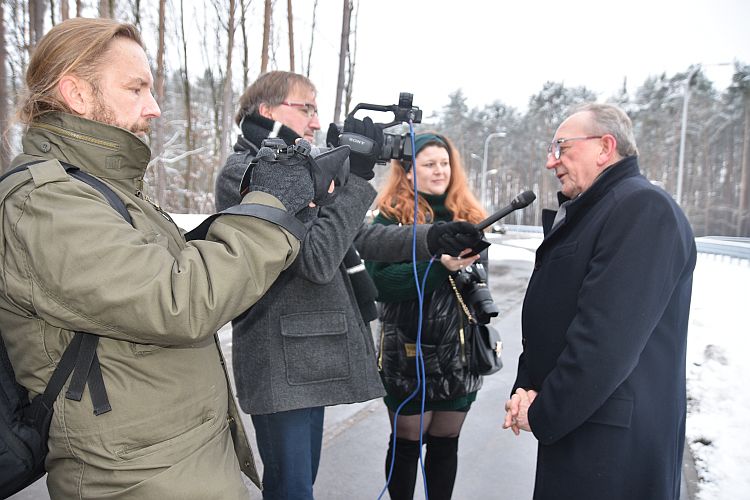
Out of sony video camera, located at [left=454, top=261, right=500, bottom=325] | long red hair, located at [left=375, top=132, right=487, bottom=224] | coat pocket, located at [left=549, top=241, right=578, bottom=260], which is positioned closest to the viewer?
coat pocket, located at [left=549, top=241, right=578, bottom=260]

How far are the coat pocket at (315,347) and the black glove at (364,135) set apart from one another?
557 mm

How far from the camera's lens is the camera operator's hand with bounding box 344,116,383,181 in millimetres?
2176

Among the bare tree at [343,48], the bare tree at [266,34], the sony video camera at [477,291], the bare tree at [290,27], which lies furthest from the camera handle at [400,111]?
the bare tree at [290,27]

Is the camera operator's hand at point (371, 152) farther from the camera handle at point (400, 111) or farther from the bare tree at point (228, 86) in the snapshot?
the bare tree at point (228, 86)

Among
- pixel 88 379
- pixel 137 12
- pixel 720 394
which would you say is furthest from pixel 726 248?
pixel 137 12

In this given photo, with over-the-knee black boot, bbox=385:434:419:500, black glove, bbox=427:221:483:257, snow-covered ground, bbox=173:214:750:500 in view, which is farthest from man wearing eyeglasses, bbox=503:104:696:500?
snow-covered ground, bbox=173:214:750:500

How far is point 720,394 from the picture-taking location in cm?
461

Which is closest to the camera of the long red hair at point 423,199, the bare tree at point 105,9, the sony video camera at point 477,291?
the sony video camera at point 477,291

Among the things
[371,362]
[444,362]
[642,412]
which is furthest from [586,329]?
[444,362]

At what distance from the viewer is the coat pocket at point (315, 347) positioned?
2111mm

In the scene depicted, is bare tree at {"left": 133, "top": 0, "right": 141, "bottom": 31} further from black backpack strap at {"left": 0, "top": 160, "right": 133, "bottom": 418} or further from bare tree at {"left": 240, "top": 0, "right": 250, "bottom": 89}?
black backpack strap at {"left": 0, "top": 160, "right": 133, "bottom": 418}

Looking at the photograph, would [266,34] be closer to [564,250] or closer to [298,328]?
[298,328]

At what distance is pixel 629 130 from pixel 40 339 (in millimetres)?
2048

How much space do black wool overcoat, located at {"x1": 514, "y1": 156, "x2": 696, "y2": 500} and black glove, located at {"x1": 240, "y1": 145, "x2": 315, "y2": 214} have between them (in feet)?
3.19
